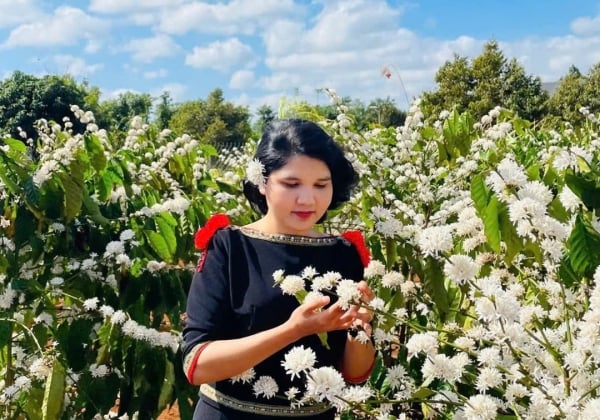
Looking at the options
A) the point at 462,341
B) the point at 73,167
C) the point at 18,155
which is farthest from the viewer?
the point at 18,155

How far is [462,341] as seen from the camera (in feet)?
4.50

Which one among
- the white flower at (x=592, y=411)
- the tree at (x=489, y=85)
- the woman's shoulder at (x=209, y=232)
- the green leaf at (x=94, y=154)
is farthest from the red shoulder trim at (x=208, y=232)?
the tree at (x=489, y=85)

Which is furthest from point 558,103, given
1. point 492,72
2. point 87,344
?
point 87,344

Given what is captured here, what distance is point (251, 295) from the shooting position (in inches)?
58.2

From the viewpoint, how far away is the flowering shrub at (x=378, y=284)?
1.25 m

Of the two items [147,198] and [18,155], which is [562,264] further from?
[18,155]

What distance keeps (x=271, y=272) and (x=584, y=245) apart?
0.61 m

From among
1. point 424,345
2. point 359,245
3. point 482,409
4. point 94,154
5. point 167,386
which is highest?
point 94,154

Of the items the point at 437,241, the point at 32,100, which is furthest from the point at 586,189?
the point at 32,100

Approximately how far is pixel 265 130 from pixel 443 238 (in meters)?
0.56

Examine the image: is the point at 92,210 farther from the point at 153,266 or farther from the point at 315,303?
the point at 315,303

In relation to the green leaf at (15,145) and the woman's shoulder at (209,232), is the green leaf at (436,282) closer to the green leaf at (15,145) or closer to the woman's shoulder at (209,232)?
the woman's shoulder at (209,232)

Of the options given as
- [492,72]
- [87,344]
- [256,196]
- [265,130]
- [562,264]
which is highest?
[492,72]

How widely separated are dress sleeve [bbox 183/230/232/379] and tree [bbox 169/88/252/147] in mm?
42814
